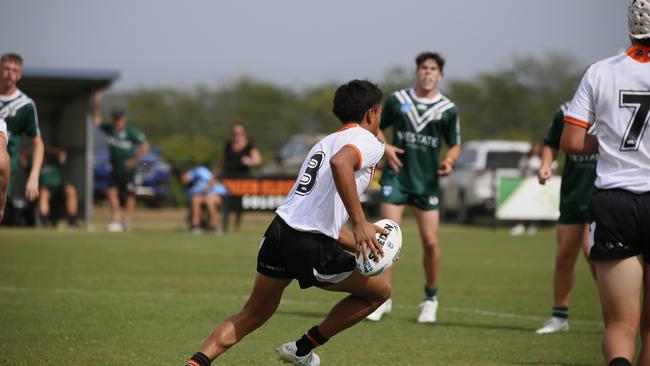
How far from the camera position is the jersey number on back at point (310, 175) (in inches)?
238

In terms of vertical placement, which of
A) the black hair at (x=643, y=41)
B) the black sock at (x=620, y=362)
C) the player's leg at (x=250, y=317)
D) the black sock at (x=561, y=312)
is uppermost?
the black hair at (x=643, y=41)

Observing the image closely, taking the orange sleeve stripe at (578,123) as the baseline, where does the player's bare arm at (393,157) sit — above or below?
below

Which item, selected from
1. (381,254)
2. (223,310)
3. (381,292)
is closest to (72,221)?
(223,310)

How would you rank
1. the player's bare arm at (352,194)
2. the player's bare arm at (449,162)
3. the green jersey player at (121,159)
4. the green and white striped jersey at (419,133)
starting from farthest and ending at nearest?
1. the green jersey player at (121,159)
2. the green and white striped jersey at (419,133)
3. the player's bare arm at (449,162)
4. the player's bare arm at (352,194)

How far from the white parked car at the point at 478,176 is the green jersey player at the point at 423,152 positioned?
16094 mm

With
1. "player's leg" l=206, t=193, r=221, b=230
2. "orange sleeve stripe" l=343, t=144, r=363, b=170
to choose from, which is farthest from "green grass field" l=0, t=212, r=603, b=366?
"player's leg" l=206, t=193, r=221, b=230

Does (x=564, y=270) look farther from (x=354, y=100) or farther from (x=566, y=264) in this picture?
(x=354, y=100)

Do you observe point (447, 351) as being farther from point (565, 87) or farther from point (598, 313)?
point (565, 87)

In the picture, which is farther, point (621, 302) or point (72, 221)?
point (72, 221)

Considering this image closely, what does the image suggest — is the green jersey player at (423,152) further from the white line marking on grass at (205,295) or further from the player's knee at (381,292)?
the player's knee at (381,292)

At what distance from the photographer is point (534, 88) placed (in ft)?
169

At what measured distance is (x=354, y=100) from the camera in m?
6.16

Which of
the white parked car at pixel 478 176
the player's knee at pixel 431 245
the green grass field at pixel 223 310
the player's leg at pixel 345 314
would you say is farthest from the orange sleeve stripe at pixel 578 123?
the white parked car at pixel 478 176

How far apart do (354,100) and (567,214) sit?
3.91 m
